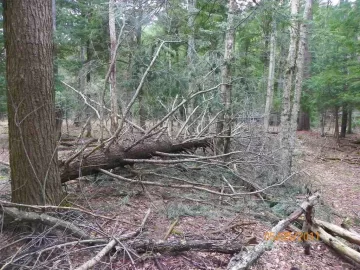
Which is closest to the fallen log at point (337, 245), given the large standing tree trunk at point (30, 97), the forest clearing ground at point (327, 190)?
the forest clearing ground at point (327, 190)

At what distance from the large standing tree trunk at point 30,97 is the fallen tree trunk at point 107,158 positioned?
100 centimetres

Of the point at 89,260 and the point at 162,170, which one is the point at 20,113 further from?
the point at 162,170

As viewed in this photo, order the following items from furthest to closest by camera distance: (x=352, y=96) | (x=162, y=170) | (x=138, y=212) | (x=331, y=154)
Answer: (x=331, y=154) < (x=352, y=96) < (x=162, y=170) < (x=138, y=212)

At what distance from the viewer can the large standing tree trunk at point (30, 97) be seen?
301 centimetres

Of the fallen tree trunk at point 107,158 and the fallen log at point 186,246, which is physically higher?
the fallen tree trunk at point 107,158

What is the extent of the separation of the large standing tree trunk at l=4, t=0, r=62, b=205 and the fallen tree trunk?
3.28 ft

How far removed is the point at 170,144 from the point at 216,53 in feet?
12.7

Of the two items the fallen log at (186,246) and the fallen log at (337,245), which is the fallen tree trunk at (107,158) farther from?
the fallen log at (337,245)

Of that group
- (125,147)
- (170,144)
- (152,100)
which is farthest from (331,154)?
(125,147)

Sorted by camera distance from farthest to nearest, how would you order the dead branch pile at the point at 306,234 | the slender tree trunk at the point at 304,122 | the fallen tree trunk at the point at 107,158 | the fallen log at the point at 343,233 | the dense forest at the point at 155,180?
the slender tree trunk at the point at 304,122, the fallen tree trunk at the point at 107,158, the fallen log at the point at 343,233, the dense forest at the point at 155,180, the dead branch pile at the point at 306,234

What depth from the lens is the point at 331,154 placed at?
12750 mm
